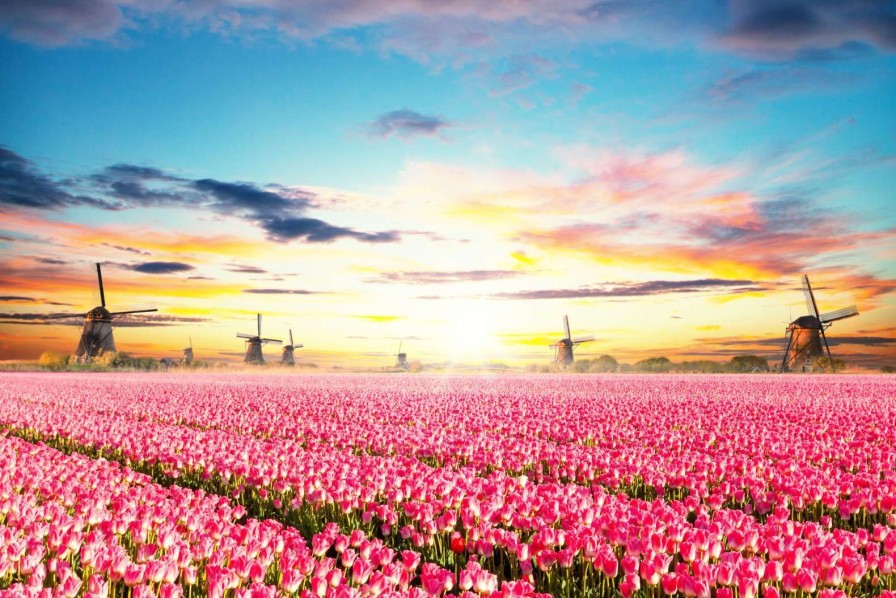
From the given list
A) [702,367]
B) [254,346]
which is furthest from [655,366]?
[254,346]

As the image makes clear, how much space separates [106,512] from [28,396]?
20897 mm

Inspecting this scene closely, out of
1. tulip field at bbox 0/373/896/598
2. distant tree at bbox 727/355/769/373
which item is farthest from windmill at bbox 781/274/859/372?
tulip field at bbox 0/373/896/598

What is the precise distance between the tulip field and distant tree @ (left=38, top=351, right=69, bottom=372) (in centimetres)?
5510

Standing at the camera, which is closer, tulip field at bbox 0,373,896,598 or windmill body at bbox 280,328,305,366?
tulip field at bbox 0,373,896,598

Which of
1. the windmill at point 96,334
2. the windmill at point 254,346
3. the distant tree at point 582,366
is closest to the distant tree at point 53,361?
the windmill at point 96,334

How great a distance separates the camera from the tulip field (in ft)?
14.5

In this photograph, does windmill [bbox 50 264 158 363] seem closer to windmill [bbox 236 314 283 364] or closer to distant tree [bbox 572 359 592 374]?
windmill [bbox 236 314 283 364]

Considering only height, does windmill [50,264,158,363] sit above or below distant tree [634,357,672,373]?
above

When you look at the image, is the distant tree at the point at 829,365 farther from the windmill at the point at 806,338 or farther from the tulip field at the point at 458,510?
the tulip field at the point at 458,510

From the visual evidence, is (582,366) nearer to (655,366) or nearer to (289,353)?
(655,366)

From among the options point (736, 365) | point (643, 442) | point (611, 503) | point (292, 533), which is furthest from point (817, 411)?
point (736, 365)

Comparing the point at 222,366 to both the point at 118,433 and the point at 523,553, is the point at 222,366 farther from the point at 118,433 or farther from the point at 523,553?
the point at 523,553

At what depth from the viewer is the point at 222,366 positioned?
63.4 meters

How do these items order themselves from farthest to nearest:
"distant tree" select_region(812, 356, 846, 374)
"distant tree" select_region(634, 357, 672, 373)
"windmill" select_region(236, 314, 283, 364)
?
"windmill" select_region(236, 314, 283, 364) < "distant tree" select_region(634, 357, 672, 373) < "distant tree" select_region(812, 356, 846, 374)
